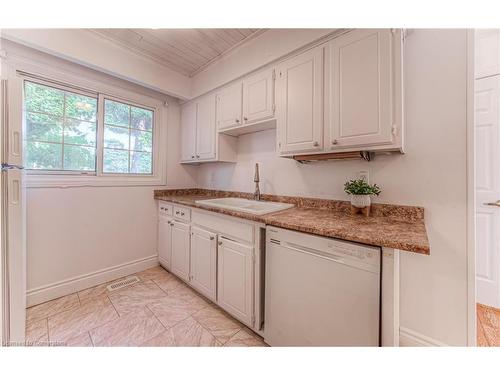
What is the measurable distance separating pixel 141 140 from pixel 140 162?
0.29 m

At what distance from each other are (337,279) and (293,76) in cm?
145

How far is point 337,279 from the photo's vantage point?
0.97 metres

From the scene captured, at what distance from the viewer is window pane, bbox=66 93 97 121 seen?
1948 mm

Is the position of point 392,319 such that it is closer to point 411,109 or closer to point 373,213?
point 373,213

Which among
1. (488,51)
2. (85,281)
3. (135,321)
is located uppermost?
(488,51)

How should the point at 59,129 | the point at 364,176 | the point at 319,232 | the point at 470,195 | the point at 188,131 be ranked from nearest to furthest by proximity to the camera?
1. the point at 319,232
2. the point at 470,195
3. the point at 364,176
4. the point at 59,129
5. the point at 188,131

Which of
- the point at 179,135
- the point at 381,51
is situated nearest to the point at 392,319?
the point at 381,51

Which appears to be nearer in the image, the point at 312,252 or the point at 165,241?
the point at 312,252

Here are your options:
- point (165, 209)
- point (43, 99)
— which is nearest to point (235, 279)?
point (165, 209)

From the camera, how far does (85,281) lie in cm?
200

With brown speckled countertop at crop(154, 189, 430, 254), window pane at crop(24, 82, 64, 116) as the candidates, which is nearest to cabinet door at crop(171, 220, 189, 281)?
brown speckled countertop at crop(154, 189, 430, 254)

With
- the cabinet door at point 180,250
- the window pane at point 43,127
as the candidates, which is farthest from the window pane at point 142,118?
the cabinet door at point 180,250

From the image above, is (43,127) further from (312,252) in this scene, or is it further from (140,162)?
(312,252)

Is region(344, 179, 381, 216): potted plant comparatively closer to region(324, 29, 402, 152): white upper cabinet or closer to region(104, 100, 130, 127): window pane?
region(324, 29, 402, 152): white upper cabinet
